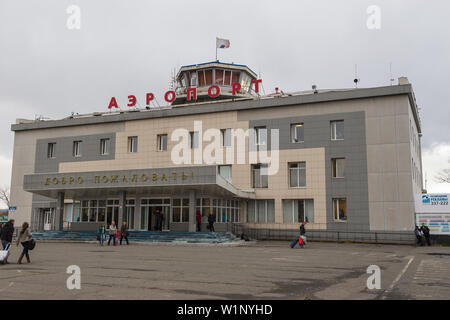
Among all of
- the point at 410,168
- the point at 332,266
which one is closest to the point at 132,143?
the point at 410,168

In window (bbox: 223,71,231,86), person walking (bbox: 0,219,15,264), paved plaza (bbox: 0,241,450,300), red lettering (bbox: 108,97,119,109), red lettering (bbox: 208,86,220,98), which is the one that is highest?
window (bbox: 223,71,231,86)

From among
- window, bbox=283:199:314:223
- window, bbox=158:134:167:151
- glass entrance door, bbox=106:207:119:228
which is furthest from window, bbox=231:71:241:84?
glass entrance door, bbox=106:207:119:228

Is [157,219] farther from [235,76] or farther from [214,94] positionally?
[235,76]

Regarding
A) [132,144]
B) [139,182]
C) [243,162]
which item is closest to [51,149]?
[132,144]

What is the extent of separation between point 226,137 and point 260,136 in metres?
3.06

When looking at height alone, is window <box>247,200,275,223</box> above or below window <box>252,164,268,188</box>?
below

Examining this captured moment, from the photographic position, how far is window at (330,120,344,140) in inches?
1325

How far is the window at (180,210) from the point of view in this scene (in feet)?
112

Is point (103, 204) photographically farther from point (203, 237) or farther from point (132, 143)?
point (203, 237)

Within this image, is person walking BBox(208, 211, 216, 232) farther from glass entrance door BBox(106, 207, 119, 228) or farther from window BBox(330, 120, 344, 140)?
window BBox(330, 120, 344, 140)

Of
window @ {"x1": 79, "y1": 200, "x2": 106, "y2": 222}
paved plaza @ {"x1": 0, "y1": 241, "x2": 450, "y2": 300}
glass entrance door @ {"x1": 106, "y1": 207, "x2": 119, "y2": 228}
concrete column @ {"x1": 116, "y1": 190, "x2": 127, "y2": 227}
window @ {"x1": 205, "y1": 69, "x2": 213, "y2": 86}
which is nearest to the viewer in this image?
paved plaza @ {"x1": 0, "y1": 241, "x2": 450, "y2": 300}

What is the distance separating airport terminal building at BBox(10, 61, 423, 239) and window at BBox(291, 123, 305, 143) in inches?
3.6

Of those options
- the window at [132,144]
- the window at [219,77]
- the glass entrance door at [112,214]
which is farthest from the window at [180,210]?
the window at [219,77]

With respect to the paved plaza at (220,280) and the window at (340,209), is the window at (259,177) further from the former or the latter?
the paved plaza at (220,280)
